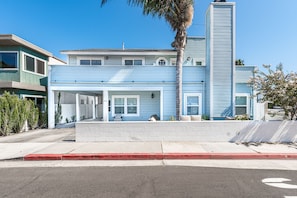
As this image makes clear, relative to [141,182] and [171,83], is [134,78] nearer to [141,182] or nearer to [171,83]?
[171,83]

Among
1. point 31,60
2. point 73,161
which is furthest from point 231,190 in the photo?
point 31,60

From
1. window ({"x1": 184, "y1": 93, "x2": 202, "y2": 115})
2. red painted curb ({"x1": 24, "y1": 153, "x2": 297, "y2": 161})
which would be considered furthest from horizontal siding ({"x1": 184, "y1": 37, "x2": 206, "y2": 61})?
red painted curb ({"x1": 24, "y1": 153, "x2": 297, "y2": 161})

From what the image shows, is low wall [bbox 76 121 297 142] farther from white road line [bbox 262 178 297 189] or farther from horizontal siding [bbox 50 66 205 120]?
horizontal siding [bbox 50 66 205 120]

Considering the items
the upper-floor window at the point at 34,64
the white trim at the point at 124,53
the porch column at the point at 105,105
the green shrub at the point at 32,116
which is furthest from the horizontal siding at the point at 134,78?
the white trim at the point at 124,53

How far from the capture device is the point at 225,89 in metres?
12.2

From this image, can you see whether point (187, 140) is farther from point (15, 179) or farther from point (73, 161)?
point (15, 179)

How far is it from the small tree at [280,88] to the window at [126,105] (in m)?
8.05

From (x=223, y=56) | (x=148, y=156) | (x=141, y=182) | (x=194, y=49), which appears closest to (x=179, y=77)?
(x=223, y=56)

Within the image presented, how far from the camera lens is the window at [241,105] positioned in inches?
498

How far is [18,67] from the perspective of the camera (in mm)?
11852

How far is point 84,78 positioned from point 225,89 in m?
9.94

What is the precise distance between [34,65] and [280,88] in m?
16.0

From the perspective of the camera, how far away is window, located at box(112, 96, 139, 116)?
13.6m

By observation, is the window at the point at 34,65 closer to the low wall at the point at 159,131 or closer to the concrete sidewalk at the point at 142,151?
the concrete sidewalk at the point at 142,151
